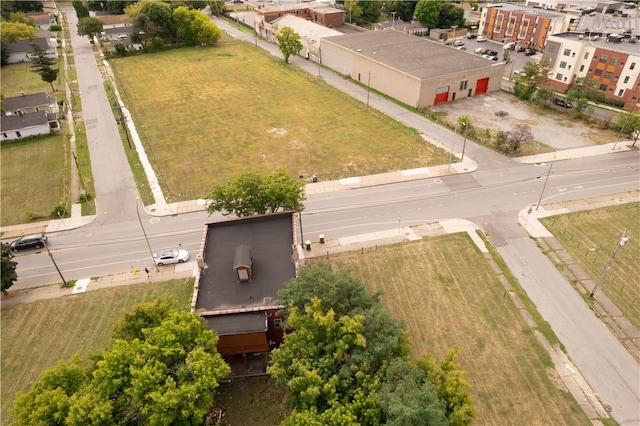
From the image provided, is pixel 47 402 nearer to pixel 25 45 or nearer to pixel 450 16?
pixel 25 45

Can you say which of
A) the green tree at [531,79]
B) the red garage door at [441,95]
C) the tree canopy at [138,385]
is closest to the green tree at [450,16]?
the green tree at [531,79]

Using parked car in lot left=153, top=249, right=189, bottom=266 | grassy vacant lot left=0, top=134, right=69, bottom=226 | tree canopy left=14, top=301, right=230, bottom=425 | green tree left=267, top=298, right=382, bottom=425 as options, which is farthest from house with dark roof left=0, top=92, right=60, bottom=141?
green tree left=267, top=298, right=382, bottom=425

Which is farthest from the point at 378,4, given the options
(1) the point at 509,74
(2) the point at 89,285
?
(2) the point at 89,285

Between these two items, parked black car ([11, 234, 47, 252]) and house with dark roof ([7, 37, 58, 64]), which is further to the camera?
house with dark roof ([7, 37, 58, 64])

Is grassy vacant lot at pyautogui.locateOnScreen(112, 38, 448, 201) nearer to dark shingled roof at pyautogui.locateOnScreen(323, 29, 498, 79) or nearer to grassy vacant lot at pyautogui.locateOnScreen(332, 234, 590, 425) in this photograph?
dark shingled roof at pyautogui.locateOnScreen(323, 29, 498, 79)

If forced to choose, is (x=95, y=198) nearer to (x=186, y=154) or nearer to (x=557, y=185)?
(x=186, y=154)

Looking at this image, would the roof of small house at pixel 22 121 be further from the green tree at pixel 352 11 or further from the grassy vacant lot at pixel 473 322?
the green tree at pixel 352 11
